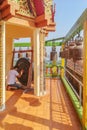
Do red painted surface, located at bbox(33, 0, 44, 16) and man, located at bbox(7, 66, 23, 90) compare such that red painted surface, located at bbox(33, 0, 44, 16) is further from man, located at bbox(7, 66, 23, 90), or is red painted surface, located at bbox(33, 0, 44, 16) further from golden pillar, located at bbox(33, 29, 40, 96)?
man, located at bbox(7, 66, 23, 90)

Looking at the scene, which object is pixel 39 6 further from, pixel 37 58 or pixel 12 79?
pixel 12 79

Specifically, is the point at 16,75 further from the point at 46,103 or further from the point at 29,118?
the point at 29,118

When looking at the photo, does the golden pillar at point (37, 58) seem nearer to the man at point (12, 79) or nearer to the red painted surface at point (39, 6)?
the red painted surface at point (39, 6)

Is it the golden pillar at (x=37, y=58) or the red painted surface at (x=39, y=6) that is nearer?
the red painted surface at (x=39, y=6)

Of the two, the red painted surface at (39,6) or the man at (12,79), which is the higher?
the red painted surface at (39,6)

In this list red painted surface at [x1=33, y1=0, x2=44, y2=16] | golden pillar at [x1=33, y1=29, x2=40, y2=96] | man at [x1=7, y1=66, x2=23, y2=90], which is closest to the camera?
red painted surface at [x1=33, y1=0, x2=44, y2=16]

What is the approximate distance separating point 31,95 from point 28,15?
2774 mm

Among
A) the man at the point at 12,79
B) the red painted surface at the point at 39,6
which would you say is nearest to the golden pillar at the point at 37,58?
the red painted surface at the point at 39,6

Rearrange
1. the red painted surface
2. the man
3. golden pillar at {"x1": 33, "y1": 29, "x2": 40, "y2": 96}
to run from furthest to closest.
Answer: the man < golden pillar at {"x1": 33, "y1": 29, "x2": 40, "y2": 96} < the red painted surface

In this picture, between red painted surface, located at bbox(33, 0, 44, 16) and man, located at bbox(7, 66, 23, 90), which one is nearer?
red painted surface, located at bbox(33, 0, 44, 16)

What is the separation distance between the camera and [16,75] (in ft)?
29.0

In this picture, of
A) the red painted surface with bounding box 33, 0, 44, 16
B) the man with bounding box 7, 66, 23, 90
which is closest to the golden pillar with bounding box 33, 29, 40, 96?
the red painted surface with bounding box 33, 0, 44, 16

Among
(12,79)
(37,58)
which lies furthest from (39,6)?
(12,79)

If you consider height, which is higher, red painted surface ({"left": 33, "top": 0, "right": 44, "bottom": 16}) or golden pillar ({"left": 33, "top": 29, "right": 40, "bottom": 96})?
red painted surface ({"left": 33, "top": 0, "right": 44, "bottom": 16})
